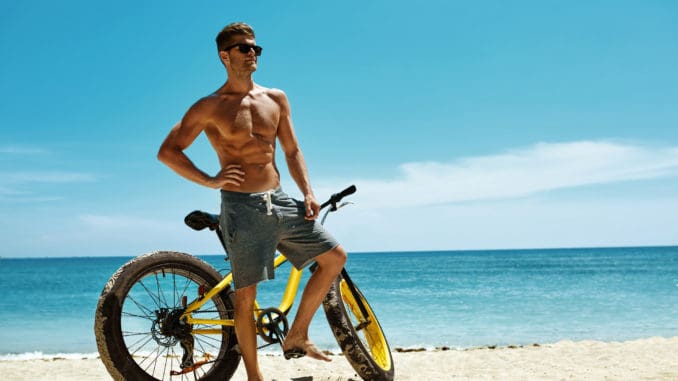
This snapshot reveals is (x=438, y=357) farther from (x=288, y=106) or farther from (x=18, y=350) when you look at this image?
(x=18, y=350)

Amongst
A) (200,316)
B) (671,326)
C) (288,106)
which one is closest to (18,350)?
(200,316)

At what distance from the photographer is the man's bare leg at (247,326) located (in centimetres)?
374

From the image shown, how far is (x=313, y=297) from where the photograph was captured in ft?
13.1

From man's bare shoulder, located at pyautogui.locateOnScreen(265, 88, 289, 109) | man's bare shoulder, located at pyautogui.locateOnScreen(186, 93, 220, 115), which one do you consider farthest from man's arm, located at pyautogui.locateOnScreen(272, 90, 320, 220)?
man's bare shoulder, located at pyautogui.locateOnScreen(186, 93, 220, 115)

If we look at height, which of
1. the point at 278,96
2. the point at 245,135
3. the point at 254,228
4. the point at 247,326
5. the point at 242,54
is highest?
the point at 242,54

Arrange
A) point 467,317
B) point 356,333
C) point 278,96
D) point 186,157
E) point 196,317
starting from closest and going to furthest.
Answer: point 186,157 → point 278,96 → point 196,317 → point 356,333 → point 467,317

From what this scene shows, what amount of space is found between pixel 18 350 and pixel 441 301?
1668cm

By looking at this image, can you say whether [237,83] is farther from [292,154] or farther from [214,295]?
[214,295]

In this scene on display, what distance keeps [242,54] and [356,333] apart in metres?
2.00

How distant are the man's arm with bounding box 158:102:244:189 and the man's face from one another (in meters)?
0.33

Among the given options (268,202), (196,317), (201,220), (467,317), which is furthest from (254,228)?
(467,317)

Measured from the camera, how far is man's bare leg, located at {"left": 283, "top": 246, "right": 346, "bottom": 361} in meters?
3.92

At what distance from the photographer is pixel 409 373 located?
5738 millimetres

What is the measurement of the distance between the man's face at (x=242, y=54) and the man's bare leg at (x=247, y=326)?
129 centimetres
